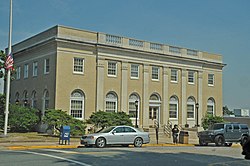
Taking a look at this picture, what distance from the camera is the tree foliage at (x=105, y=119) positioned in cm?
3528

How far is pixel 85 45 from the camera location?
37.8 metres

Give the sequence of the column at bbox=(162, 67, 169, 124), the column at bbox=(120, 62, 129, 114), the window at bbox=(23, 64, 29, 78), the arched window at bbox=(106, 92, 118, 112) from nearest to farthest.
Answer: the arched window at bbox=(106, 92, 118, 112), the column at bbox=(120, 62, 129, 114), the window at bbox=(23, 64, 29, 78), the column at bbox=(162, 67, 169, 124)

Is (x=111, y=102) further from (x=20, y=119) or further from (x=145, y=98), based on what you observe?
(x=20, y=119)

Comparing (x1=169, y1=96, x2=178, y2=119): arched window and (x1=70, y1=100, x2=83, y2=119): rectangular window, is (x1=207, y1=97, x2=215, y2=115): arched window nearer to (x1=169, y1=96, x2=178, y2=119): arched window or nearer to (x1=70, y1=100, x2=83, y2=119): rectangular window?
(x1=169, y1=96, x2=178, y2=119): arched window

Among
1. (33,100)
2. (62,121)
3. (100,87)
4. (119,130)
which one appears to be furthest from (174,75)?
(119,130)

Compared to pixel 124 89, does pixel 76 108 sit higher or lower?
lower

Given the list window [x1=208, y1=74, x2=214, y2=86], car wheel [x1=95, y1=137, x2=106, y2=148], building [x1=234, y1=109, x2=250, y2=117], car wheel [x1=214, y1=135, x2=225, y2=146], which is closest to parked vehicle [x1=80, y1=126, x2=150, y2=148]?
car wheel [x1=95, y1=137, x2=106, y2=148]

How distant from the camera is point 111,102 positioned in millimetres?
39656

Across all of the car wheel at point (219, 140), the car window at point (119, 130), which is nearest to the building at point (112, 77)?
the car window at point (119, 130)

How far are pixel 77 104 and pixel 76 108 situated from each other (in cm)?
41

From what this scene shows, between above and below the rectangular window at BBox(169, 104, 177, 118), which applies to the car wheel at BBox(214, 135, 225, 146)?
below

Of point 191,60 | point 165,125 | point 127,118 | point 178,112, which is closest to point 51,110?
point 127,118

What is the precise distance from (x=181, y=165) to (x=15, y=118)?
75.3ft

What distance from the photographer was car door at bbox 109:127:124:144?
79.7 ft
